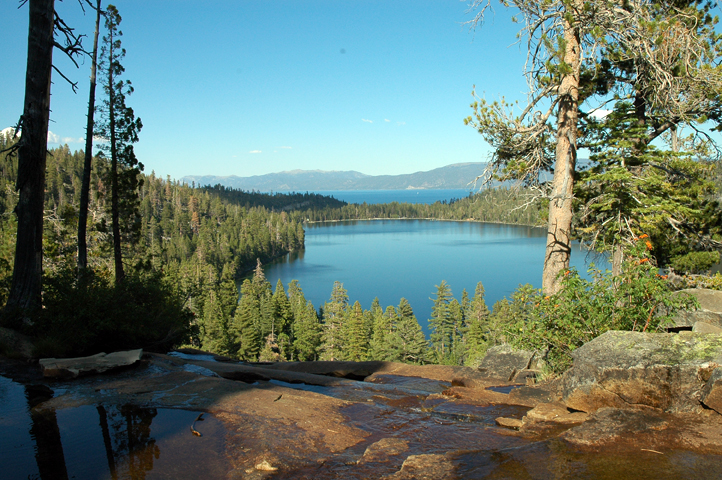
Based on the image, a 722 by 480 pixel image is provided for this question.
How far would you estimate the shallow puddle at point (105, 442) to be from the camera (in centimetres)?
393

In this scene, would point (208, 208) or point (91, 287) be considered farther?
point (208, 208)

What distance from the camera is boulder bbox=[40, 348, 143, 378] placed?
252 inches

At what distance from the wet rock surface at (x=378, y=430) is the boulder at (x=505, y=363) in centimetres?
78

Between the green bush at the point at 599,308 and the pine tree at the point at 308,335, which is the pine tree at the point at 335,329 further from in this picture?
the green bush at the point at 599,308

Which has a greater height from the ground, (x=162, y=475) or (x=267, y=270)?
(x=162, y=475)

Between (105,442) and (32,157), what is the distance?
679cm

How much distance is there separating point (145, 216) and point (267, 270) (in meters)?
39.2

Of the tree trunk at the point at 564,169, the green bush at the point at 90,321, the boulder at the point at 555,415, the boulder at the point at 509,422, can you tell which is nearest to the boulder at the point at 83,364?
the green bush at the point at 90,321

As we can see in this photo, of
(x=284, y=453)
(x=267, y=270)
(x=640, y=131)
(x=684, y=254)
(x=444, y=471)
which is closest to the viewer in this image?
(x=444, y=471)

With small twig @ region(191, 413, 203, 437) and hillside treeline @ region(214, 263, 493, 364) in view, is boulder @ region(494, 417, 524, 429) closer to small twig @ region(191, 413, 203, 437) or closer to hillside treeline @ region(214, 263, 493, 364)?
small twig @ region(191, 413, 203, 437)

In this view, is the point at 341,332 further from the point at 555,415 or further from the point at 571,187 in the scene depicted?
the point at 555,415

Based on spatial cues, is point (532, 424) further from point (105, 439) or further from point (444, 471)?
point (105, 439)

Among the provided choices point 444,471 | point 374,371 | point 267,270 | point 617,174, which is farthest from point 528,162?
point 267,270

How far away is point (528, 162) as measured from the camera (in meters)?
10.1
